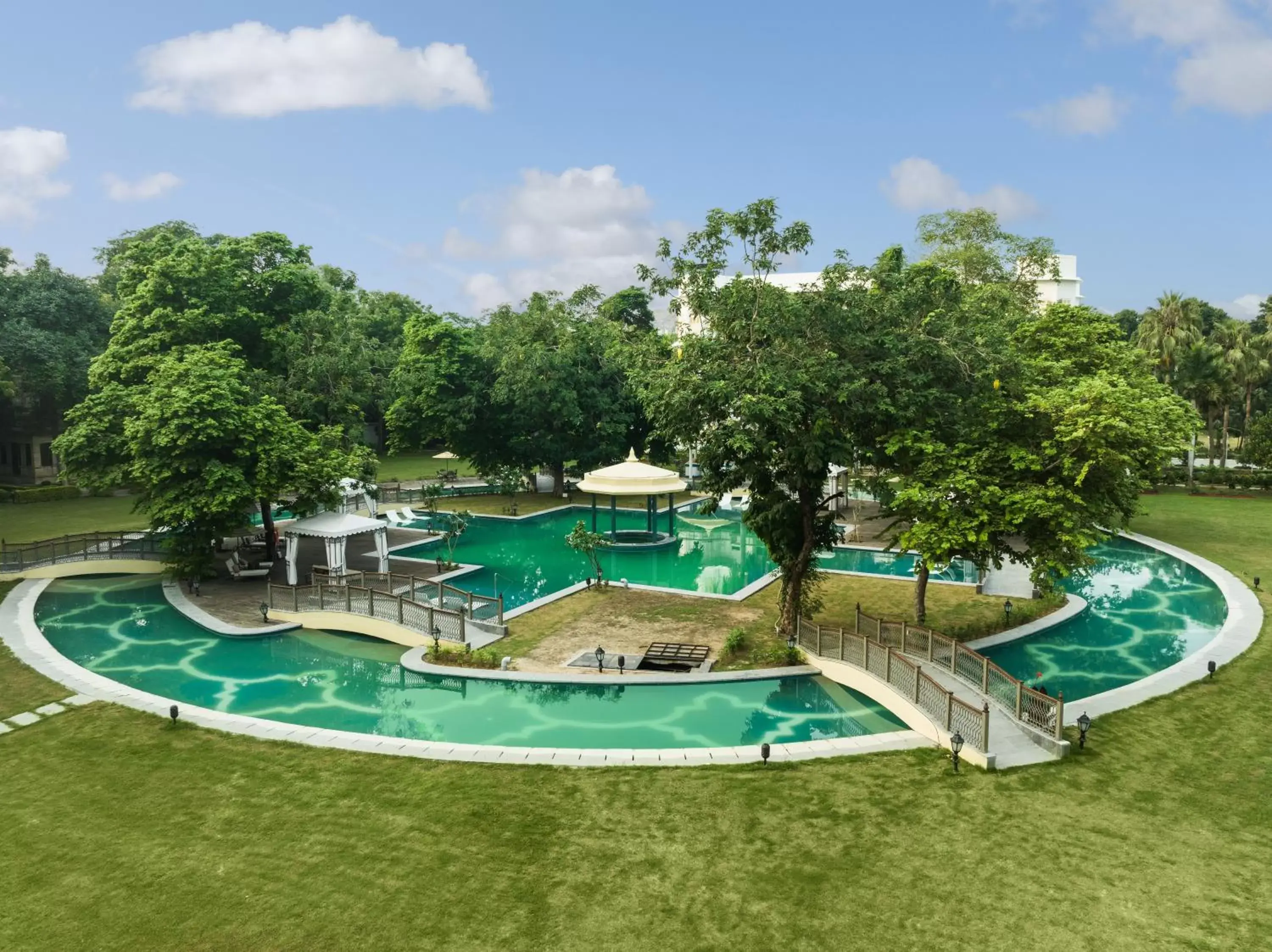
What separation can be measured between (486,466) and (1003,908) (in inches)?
1543

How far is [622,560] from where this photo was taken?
34125 mm

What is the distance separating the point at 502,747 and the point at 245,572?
1775 cm

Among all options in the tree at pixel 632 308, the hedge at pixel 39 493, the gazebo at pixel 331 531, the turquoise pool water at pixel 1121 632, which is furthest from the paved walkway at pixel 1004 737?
the tree at pixel 632 308

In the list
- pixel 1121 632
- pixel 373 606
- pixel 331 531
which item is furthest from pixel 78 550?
pixel 1121 632

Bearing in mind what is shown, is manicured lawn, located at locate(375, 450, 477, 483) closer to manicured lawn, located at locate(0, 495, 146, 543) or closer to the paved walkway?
manicured lawn, located at locate(0, 495, 146, 543)

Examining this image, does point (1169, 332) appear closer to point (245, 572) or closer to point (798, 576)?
point (798, 576)

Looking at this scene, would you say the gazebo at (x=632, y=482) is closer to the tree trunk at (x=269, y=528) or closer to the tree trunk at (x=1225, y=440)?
the tree trunk at (x=269, y=528)

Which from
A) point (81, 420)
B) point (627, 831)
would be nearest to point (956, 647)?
point (627, 831)

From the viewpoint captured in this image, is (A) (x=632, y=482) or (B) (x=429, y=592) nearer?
(B) (x=429, y=592)

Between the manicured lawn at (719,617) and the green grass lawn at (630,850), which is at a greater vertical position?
the manicured lawn at (719,617)

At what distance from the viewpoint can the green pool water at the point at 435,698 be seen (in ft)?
55.7

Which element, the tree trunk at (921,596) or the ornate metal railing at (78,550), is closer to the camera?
the tree trunk at (921,596)

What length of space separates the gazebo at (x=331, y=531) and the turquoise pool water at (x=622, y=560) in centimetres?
393

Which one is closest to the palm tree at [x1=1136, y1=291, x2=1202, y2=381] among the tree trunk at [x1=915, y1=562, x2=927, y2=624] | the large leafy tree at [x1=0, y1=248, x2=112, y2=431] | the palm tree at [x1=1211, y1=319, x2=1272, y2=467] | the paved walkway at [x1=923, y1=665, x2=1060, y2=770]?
the palm tree at [x1=1211, y1=319, x2=1272, y2=467]
